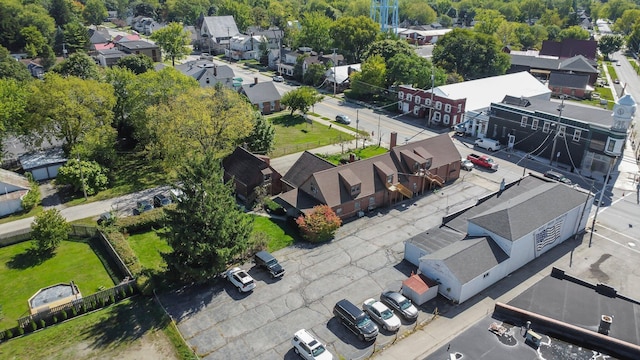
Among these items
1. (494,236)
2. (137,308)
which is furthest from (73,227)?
(494,236)

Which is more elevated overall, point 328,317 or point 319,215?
point 319,215

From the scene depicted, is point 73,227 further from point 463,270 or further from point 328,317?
point 463,270

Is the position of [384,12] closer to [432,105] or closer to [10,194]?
Result: [432,105]

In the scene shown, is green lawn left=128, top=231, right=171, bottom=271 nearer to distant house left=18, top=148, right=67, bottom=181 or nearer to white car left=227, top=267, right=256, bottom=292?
white car left=227, top=267, right=256, bottom=292

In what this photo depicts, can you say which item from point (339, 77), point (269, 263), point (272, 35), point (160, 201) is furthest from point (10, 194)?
point (272, 35)

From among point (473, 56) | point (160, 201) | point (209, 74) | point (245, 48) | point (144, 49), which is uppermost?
point (473, 56)

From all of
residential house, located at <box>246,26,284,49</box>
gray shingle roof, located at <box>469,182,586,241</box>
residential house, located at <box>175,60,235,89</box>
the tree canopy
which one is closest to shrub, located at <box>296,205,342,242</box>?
gray shingle roof, located at <box>469,182,586,241</box>
